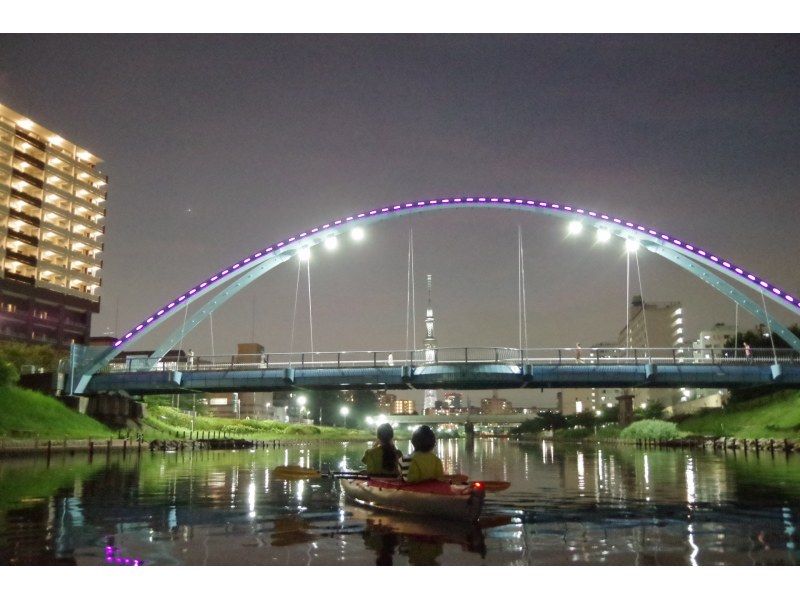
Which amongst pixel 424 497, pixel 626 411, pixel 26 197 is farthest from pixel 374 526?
pixel 26 197

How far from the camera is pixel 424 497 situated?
725 inches

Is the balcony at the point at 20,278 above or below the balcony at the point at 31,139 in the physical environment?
below

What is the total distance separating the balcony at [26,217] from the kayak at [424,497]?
344 feet

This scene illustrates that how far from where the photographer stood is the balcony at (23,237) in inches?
4225

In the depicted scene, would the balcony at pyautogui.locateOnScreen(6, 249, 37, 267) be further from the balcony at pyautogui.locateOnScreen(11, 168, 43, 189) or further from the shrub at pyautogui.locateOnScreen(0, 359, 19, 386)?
the shrub at pyautogui.locateOnScreen(0, 359, 19, 386)

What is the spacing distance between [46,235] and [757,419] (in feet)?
340

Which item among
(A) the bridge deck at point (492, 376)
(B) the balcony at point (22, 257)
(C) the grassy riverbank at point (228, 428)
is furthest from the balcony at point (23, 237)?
(A) the bridge deck at point (492, 376)

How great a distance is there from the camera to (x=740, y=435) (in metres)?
73.2

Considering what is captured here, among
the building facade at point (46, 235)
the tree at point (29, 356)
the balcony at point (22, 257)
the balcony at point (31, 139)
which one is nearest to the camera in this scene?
the tree at point (29, 356)

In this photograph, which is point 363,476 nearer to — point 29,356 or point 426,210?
point 426,210

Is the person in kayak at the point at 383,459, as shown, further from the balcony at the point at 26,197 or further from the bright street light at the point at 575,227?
the balcony at the point at 26,197

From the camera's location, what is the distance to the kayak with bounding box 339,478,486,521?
17250mm

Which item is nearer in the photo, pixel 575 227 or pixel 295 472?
pixel 295 472

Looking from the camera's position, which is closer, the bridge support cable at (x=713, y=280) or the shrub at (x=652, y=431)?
the bridge support cable at (x=713, y=280)
